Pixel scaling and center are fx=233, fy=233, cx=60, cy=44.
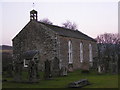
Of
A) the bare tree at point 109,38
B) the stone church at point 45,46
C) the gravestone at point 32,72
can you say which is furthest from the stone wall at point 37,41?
the bare tree at point 109,38

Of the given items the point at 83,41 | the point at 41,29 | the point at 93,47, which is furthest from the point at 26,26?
the point at 93,47

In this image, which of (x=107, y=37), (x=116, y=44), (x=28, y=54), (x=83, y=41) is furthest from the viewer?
(x=107, y=37)

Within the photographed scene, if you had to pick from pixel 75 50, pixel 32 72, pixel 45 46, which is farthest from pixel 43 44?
pixel 32 72

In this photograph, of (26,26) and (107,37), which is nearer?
(26,26)

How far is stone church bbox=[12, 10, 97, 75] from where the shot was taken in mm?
35219

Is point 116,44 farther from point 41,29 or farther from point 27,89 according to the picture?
point 27,89

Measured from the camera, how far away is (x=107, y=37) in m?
74.7

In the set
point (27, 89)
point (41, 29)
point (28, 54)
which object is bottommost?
point (27, 89)

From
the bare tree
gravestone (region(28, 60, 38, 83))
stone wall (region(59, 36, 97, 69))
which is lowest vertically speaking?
gravestone (region(28, 60, 38, 83))

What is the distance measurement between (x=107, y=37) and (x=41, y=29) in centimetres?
4191

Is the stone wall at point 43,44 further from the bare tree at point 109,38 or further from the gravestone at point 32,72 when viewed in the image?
the bare tree at point 109,38

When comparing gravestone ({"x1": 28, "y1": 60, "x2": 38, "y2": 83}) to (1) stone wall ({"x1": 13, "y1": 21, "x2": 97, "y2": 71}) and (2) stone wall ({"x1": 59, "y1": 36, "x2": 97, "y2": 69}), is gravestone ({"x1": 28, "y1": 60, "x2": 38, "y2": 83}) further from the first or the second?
(2) stone wall ({"x1": 59, "y1": 36, "x2": 97, "y2": 69})

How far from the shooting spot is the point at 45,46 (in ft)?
119

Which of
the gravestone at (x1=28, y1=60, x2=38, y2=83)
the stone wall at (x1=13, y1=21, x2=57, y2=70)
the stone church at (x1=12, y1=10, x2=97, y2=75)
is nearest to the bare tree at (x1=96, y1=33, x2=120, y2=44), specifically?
the stone church at (x1=12, y1=10, x2=97, y2=75)
